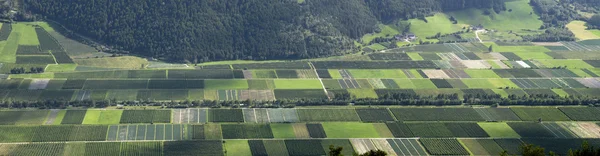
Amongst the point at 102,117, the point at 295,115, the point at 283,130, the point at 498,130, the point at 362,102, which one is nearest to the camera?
the point at 283,130

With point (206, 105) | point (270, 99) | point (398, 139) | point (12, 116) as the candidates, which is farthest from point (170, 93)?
point (398, 139)

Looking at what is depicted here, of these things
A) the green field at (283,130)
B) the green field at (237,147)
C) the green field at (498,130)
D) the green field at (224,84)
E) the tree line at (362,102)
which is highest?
the green field at (224,84)

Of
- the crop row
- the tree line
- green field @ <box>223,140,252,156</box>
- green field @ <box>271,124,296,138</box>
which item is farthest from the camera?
the tree line

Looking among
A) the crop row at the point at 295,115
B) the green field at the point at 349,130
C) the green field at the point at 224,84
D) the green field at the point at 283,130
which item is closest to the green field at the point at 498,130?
the crop row at the point at 295,115

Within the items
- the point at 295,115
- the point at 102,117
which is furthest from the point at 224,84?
the point at 102,117

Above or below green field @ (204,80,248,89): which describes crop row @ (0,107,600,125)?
below

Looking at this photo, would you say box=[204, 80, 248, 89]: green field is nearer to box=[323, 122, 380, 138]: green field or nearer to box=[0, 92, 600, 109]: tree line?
box=[0, 92, 600, 109]: tree line

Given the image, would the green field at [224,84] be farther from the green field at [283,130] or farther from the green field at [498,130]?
the green field at [498,130]

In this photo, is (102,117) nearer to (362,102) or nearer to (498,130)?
(362,102)

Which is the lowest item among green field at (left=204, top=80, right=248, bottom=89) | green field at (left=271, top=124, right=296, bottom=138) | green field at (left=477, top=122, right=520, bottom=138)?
green field at (left=477, top=122, right=520, bottom=138)

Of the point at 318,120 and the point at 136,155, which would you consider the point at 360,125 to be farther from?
the point at 136,155

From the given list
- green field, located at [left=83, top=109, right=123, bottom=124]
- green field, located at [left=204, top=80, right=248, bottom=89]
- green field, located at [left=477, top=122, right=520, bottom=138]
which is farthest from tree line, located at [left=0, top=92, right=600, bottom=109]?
green field, located at [left=477, top=122, right=520, bottom=138]
